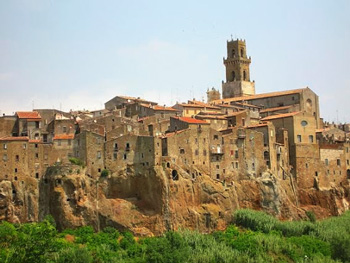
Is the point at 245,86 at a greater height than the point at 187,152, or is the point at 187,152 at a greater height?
the point at 245,86

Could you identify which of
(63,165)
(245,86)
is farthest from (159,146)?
(245,86)

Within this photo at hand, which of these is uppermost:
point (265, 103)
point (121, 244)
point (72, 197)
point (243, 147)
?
point (265, 103)

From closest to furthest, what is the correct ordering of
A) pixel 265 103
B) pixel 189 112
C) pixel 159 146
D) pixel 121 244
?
pixel 121 244
pixel 159 146
pixel 189 112
pixel 265 103

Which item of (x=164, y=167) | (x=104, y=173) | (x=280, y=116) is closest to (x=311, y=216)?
(x=280, y=116)

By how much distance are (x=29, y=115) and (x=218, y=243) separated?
29802mm

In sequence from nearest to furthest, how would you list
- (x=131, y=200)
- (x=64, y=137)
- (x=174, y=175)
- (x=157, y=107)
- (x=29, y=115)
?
(x=131, y=200)
(x=174, y=175)
(x=64, y=137)
(x=29, y=115)
(x=157, y=107)

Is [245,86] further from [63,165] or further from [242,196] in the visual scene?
[63,165]

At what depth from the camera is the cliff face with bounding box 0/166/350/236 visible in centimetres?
7500

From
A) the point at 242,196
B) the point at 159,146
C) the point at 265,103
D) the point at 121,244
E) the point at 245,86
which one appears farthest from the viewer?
the point at 245,86

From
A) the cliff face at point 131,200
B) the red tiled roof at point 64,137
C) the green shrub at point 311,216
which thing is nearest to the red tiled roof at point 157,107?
the cliff face at point 131,200

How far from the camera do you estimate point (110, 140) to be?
80.1 m

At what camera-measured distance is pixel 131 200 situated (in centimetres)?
7869

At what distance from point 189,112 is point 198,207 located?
77.9 feet

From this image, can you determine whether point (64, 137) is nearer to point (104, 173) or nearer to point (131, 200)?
point (104, 173)
